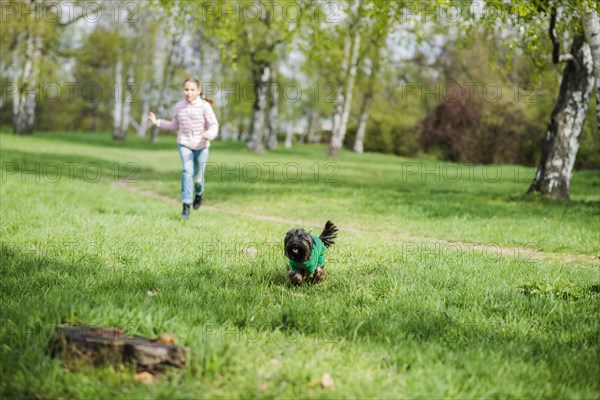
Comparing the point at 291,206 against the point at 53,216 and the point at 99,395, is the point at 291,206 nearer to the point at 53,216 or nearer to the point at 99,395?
the point at 53,216

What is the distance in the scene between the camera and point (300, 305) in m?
4.03

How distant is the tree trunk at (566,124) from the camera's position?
12789 mm

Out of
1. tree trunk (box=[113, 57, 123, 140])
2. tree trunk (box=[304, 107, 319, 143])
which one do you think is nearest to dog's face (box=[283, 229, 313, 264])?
tree trunk (box=[113, 57, 123, 140])

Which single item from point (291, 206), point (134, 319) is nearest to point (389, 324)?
point (134, 319)

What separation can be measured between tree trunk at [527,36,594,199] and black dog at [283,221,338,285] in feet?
35.0

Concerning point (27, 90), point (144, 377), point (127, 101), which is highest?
point (127, 101)

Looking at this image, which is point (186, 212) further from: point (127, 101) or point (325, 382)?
point (127, 101)

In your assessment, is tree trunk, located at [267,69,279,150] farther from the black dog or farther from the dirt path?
the black dog

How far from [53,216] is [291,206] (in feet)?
17.7

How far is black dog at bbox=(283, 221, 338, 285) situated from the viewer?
4512 mm

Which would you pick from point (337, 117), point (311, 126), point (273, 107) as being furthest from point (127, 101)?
point (311, 126)

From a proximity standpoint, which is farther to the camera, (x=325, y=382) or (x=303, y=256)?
(x=303, y=256)

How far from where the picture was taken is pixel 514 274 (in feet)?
18.4

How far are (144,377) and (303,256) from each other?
1.98m
